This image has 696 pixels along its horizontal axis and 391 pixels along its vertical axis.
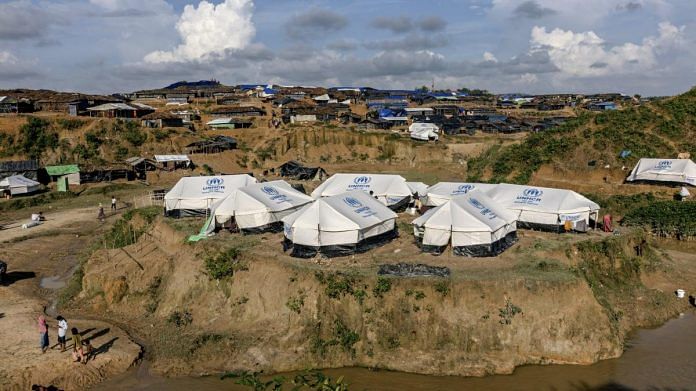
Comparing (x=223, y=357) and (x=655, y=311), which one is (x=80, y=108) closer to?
(x=223, y=357)

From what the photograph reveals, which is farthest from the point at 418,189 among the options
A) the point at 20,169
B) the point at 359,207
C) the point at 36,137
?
the point at 36,137

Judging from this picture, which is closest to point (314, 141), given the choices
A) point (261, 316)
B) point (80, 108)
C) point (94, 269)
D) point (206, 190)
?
point (80, 108)

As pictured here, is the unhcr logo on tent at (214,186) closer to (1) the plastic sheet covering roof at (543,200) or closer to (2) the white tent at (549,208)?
(1) the plastic sheet covering roof at (543,200)

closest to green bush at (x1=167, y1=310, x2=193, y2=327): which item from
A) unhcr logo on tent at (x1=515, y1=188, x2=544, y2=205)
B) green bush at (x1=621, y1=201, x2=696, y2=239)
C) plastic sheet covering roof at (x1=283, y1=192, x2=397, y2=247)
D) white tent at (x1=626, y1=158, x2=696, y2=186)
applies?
plastic sheet covering roof at (x1=283, y1=192, x2=397, y2=247)

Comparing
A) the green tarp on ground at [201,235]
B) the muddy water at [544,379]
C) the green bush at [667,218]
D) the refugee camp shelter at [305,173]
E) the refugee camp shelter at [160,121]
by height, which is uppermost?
the refugee camp shelter at [160,121]

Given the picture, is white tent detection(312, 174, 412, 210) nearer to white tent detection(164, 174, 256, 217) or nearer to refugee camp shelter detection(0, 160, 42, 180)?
white tent detection(164, 174, 256, 217)

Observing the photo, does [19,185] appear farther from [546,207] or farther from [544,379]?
[544,379]

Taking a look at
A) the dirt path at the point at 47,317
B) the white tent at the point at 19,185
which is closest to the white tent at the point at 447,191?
the dirt path at the point at 47,317
